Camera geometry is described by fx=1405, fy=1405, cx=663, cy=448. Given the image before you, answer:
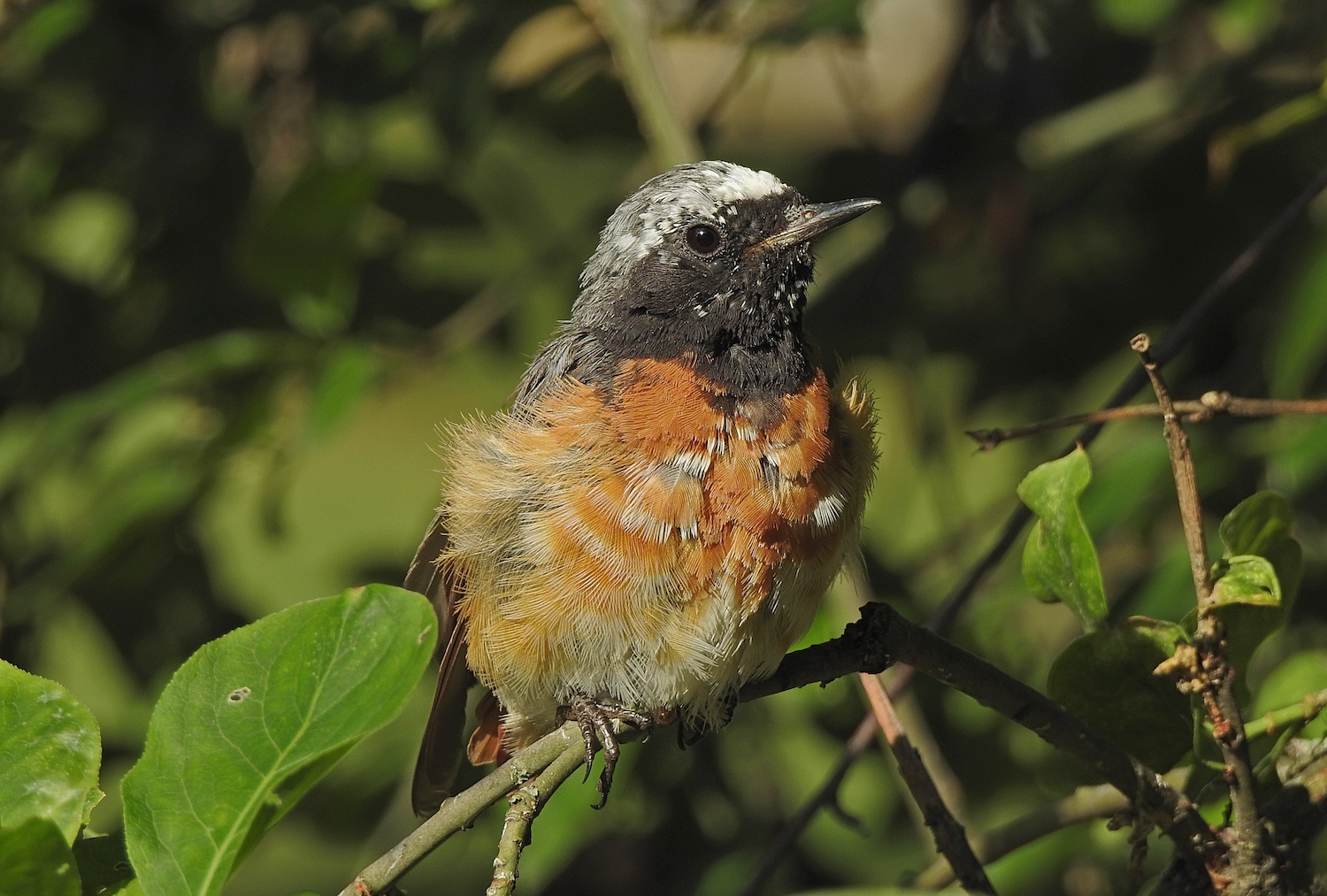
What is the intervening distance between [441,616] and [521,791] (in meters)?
1.31

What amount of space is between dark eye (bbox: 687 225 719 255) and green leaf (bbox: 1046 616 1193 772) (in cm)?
158

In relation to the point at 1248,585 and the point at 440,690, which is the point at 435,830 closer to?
the point at 1248,585

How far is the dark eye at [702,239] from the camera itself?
12.1 ft

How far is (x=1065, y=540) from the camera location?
2410 mm

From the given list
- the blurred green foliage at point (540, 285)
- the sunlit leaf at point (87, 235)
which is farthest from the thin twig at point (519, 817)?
the sunlit leaf at point (87, 235)

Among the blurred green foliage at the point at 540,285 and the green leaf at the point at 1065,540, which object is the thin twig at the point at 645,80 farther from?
the green leaf at the point at 1065,540

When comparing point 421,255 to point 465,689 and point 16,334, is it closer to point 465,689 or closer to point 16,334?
point 16,334

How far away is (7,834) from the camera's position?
186 cm

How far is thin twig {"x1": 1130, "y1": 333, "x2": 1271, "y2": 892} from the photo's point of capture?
2.17 meters

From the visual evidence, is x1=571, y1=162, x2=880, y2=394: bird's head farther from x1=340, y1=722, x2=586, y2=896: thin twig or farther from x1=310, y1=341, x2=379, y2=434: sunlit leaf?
x1=340, y1=722, x2=586, y2=896: thin twig

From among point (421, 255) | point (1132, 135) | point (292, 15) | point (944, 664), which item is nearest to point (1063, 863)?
point (944, 664)

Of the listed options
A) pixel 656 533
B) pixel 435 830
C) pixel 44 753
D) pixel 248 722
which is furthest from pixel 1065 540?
pixel 44 753

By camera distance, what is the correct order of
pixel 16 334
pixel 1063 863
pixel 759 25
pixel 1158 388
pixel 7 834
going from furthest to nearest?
1. pixel 16 334
2. pixel 759 25
3. pixel 1063 863
4. pixel 1158 388
5. pixel 7 834

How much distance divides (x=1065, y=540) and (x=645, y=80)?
7.32 ft
